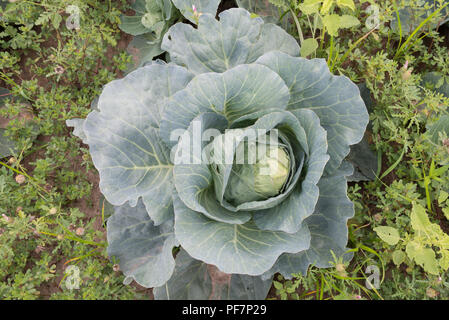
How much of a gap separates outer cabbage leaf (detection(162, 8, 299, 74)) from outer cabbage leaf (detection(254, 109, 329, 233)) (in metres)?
0.40

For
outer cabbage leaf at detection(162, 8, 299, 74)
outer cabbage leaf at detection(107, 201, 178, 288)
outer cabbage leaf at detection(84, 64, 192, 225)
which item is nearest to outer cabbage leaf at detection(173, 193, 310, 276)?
outer cabbage leaf at detection(84, 64, 192, 225)

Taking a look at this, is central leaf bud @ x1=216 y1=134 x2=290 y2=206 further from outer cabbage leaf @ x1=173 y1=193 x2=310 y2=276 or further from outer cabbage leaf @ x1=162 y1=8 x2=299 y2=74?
outer cabbage leaf @ x1=162 y1=8 x2=299 y2=74

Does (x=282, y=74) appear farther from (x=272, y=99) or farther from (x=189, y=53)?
(x=189, y=53)

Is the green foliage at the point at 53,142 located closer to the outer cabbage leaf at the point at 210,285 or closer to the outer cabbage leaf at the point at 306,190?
the outer cabbage leaf at the point at 210,285

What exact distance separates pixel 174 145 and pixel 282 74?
1.77 ft

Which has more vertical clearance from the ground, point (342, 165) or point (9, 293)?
point (342, 165)

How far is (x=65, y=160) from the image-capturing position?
93.0 inches

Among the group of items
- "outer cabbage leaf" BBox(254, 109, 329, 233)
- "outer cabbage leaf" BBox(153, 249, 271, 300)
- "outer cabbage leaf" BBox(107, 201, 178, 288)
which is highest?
"outer cabbage leaf" BBox(254, 109, 329, 233)

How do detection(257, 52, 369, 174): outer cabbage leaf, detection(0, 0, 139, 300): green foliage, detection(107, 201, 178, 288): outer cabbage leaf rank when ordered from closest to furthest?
1. detection(257, 52, 369, 174): outer cabbage leaf
2. detection(107, 201, 178, 288): outer cabbage leaf
3. detection(0, 0, 139, 300): green foliage

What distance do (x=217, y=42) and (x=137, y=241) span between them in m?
0.99

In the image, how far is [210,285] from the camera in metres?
1.97

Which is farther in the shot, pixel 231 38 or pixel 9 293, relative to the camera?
pixel 9 293

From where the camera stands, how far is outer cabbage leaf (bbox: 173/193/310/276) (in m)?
1.43
